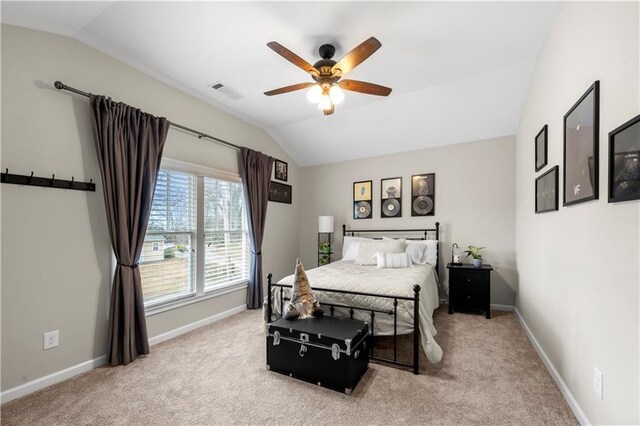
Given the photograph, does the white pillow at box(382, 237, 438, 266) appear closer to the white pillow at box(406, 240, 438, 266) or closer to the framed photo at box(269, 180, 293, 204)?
the white pillow at box(406, 240, 438, 266)

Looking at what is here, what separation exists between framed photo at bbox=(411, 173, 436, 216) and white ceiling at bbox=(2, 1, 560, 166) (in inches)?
30.2

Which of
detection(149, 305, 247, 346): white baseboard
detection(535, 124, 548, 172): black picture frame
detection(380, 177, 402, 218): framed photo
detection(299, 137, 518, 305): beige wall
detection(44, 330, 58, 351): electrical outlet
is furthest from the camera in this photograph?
detection(380, 177, 402, 218): framed photo

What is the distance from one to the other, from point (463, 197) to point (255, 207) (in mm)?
3129

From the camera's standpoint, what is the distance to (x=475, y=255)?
3.94 metres

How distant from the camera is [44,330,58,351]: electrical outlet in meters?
2.19

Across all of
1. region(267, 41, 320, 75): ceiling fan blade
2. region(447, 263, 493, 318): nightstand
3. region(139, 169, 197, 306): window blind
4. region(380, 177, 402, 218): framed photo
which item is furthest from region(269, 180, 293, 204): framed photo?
region(447, 263, 493, 318): nightstand

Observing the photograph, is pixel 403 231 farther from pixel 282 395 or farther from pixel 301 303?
pixel 282 395

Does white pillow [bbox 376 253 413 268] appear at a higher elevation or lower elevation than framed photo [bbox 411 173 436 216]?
lower

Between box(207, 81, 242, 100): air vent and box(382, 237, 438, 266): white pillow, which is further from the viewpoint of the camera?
box(382, 237, 438, 266): white pillow

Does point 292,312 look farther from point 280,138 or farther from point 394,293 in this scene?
point 280,138

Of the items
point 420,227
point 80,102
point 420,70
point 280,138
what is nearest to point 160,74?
point 80,102

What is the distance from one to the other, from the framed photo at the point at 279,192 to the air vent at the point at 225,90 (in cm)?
154

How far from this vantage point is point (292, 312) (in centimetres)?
247

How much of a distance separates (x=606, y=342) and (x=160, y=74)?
4144 millimetres
